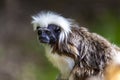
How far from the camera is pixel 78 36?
Answer: 16.5 ft

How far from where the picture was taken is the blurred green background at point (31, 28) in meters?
9.36

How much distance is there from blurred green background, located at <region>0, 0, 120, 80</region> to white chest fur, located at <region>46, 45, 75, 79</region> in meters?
3.82

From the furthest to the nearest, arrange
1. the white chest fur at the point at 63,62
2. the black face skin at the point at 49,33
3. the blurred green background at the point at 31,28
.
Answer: the blurred green background at the point at 31,28
the white chest fur at the point at 63,62
the black face skin at the point at 49,33

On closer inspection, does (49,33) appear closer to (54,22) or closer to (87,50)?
(54,22)

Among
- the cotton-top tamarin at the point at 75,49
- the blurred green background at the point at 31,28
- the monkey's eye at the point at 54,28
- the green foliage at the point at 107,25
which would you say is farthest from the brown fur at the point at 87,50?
the green foliage at the point at 107,25

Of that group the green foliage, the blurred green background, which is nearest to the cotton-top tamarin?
the blurred green background

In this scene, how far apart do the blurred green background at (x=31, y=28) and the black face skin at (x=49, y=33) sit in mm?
3952

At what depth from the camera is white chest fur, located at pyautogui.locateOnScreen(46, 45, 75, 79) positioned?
200 inches

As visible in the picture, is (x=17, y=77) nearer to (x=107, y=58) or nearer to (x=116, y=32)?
(x=116, y=32)

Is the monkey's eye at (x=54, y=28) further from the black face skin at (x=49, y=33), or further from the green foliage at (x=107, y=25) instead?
the green foliage at (x=107, y=25)

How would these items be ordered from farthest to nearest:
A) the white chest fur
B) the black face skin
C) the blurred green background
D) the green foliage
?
the green foliage
the blurred green background
the white chest fur
the black face skin

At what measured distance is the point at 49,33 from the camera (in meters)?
5.00

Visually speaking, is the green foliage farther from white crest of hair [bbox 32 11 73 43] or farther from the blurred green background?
white crest of hair [bbox 32 11 73 43]

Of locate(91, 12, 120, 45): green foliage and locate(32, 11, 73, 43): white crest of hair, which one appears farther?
locate(91, 12, 120, 45): green foliage
